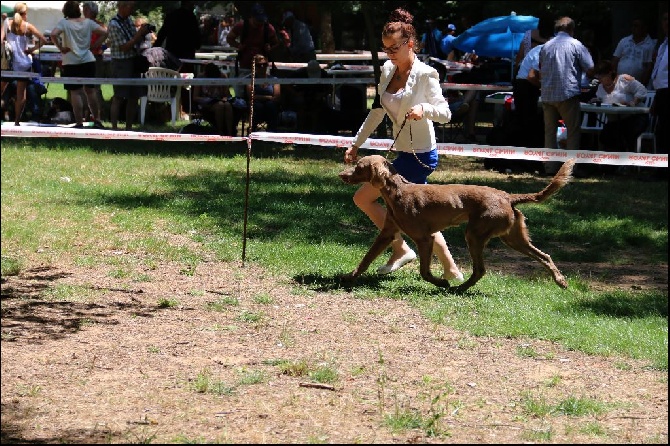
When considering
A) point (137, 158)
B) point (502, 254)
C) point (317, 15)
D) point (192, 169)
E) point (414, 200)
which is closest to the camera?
point (414, 200)

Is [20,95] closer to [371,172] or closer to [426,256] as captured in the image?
[371,172]

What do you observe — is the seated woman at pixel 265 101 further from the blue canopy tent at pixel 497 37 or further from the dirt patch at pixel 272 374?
the dirt patch at pixel 272 374

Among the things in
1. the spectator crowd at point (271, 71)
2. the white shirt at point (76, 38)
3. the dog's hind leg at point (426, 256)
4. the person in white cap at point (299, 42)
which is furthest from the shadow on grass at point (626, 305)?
the person in white cap at point (299, 42)

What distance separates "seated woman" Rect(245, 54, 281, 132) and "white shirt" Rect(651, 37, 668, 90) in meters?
5.77

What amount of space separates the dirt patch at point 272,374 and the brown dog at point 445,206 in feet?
1.99

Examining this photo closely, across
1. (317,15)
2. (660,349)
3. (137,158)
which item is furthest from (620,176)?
(317,15)

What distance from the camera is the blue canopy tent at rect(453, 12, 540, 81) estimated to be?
75.8 ft

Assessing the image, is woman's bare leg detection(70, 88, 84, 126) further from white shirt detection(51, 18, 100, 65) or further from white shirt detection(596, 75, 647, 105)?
white shirt detection(596, 75, 647, 105)

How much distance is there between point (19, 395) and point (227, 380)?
1.10 metres

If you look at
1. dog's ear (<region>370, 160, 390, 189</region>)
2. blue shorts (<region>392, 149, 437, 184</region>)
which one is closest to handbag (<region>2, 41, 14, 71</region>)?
blue shorts (<region>392, 149, 437, 184</region>)

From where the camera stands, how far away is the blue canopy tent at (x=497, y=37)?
909 inches

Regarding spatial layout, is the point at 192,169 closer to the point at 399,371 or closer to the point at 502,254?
the point at 502,254

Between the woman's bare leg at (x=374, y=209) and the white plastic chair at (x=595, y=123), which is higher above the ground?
the white plastic chair at (x=595, y=123)

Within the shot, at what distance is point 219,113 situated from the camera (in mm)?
16609
